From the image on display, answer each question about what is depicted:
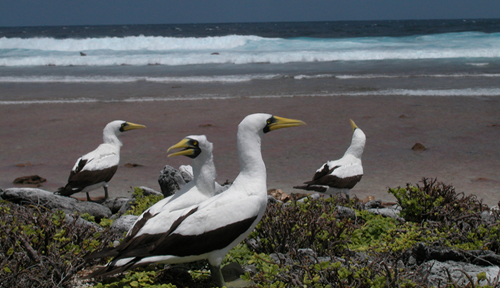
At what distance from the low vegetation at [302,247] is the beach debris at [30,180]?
2.66 meters

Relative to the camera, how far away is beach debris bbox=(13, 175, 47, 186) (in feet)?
22.6

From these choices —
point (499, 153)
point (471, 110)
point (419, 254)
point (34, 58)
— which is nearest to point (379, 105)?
point (471, 110)

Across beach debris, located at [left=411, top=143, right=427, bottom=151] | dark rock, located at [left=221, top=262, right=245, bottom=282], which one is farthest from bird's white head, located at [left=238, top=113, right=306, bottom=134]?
beach debris, located at [left=411, top=143, right=427, bottom=151]

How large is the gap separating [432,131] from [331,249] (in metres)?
6.32

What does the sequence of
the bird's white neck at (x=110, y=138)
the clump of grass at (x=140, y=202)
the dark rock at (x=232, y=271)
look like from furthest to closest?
the bird's white neck at (x=110, y=138)
the clump of grass at (x=140, y=202)
the dark rock at (x=232, y=271)

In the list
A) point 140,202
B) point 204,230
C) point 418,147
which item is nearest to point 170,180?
point 140,202

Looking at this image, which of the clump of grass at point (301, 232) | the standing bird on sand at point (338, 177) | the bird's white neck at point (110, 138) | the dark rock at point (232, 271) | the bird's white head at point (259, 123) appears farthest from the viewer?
the bird's white neck at point (110, 138)

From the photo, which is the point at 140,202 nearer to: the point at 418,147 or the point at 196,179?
the point at 196,179

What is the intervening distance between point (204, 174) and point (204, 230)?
754 millimetres

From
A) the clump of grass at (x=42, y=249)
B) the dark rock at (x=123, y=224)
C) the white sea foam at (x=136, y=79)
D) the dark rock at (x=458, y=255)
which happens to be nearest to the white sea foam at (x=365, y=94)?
the white sea foam at (x=136, y=79)

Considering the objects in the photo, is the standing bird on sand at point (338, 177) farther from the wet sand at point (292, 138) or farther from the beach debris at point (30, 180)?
the beach debris at point (30, 180)

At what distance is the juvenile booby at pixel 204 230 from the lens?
3199 mm

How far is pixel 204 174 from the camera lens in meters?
3.88

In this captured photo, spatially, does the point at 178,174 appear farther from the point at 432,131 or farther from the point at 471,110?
the point at 471,110
